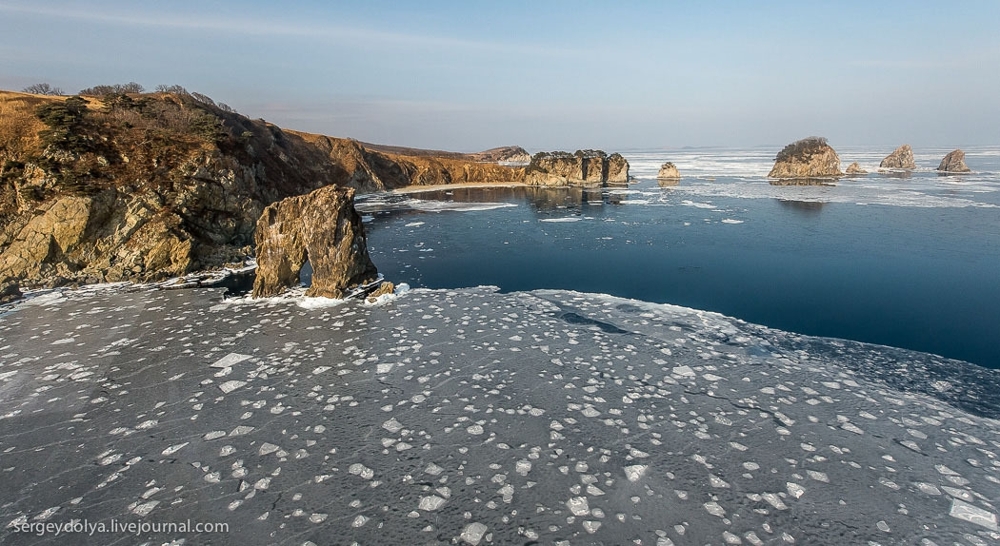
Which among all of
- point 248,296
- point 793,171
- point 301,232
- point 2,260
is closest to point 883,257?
point 301,232

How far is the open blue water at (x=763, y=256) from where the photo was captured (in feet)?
43.4

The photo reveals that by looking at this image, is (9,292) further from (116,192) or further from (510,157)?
(510,157)

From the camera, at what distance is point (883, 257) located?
794 inches

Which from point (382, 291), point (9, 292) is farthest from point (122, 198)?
point (382, 291)

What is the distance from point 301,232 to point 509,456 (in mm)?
11756

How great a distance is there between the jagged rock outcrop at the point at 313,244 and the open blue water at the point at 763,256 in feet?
8.94

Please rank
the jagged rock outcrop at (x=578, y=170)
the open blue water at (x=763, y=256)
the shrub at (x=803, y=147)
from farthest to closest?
the shrub at (x=803, y=147) → the jagged rock outcrop at (x=578, y=170) → the open blue water at (x=763, y=256)

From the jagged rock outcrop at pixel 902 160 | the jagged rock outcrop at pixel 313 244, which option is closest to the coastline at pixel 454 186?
the jagged rock outcrop at pixel 313 244

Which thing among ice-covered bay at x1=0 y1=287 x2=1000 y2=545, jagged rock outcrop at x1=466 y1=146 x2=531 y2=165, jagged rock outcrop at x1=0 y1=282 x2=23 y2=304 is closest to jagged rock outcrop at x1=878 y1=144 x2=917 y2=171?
jagged rock outcrop at x1=466 y1=146 x2=531 y2=165

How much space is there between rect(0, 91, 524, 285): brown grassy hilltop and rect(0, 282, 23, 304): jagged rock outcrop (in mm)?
450

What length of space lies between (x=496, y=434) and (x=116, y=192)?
1953cm

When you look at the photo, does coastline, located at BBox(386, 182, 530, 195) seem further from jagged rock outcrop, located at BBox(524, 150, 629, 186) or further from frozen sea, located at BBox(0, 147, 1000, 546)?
frozen sea, located at BBox(0, 147, 1000, 546)

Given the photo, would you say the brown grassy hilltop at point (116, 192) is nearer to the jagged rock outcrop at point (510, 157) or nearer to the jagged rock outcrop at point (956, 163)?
the jagged rock outcrop at point (956, 163)

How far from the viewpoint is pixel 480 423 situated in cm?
787
